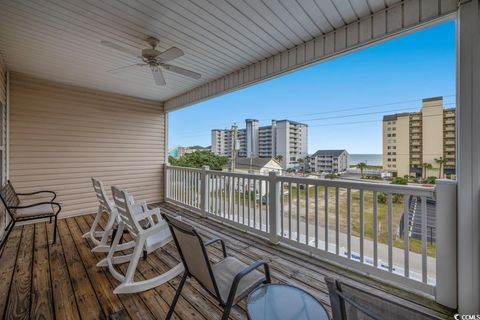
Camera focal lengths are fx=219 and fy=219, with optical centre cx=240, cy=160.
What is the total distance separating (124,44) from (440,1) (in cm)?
360

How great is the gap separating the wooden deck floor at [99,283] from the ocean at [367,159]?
127 cm

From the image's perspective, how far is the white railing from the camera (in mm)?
1903

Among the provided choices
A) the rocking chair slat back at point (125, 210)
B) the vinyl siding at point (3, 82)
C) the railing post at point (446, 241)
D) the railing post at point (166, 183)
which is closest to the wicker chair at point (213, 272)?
the rocking chair slat back at point (125, 210)

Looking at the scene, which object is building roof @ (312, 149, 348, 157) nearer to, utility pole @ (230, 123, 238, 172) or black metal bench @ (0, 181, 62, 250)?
utility pole @ (230, 123, 238, 172)

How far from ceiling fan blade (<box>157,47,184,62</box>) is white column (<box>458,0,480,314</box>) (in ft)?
8.64

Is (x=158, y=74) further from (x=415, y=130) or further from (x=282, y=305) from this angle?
(x=415, y=130)

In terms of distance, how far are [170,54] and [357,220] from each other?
301 centimetres

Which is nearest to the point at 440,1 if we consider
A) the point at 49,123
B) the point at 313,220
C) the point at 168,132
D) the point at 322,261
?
the point at 313,220

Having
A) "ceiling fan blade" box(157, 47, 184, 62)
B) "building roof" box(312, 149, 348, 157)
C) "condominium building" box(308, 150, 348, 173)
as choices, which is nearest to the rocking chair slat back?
"ceiling fan blade" box(157, 47, 184, 62)

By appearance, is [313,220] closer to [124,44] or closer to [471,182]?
[471,182]

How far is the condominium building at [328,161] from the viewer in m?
2.83

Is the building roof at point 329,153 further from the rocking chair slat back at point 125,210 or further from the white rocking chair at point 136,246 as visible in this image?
the rocking chair slat back at point 125,210

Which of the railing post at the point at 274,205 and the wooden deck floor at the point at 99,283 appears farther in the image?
the railing post at the point at 274,205

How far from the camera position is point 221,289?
146 cm
